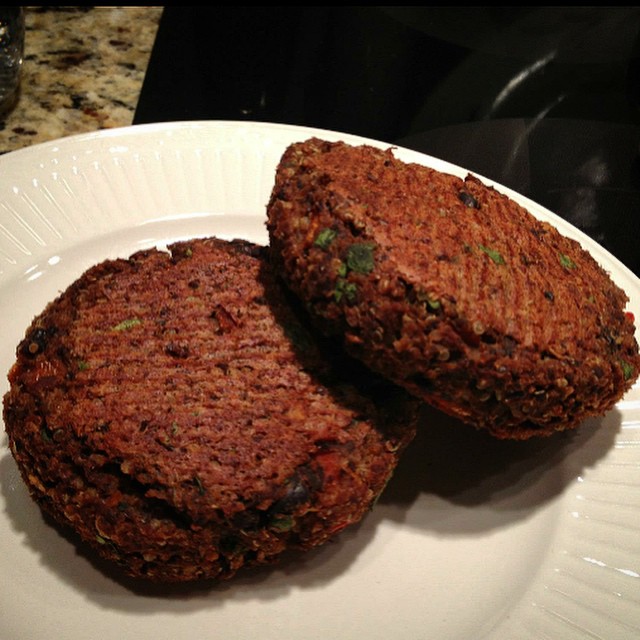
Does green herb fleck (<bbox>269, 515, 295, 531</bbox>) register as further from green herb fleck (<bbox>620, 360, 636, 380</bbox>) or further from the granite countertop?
the granite countertop

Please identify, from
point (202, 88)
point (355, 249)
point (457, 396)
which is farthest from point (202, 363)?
point (202, 88)

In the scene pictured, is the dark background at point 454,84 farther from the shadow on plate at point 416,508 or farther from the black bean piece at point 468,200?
the black bean piece at point 468,200

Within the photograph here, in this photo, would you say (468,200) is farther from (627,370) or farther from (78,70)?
(78,70)

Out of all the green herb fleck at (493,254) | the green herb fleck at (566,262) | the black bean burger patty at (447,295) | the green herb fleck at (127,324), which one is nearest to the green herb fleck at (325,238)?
the black bean burger patty at (447,295)

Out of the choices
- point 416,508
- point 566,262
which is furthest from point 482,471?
point 566,262

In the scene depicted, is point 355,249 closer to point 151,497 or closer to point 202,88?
point 151,497

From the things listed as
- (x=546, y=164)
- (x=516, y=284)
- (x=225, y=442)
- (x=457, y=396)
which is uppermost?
(x=516, y=284)
